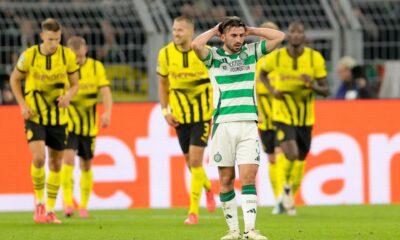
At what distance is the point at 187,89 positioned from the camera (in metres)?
15.5

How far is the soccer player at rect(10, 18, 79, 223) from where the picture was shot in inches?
590

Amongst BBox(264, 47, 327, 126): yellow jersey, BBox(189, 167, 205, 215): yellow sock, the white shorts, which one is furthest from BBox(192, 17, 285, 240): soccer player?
BBox(264, 47, 327, 126): yellow jersey

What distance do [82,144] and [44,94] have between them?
2485mm

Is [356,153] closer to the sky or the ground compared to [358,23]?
closer to the ground

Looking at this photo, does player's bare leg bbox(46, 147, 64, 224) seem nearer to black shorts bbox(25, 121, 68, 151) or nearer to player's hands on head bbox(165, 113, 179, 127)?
black shorts bbox(25, 121, 68, 151)

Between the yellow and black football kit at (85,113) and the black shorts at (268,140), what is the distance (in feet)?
8.09

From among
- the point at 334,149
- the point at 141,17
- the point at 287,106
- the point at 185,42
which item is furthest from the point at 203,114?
the point at 141,17

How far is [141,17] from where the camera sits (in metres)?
21.2

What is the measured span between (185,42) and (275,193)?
3556 mm

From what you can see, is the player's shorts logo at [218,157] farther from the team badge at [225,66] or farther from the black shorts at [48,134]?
the black shorts at [48,134]

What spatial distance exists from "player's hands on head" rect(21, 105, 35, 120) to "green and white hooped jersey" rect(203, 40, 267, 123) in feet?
11.6

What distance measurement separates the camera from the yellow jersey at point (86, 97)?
691 inches

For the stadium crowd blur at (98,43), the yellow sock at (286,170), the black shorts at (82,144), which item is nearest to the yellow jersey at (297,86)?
the yellow sock at (286,170)

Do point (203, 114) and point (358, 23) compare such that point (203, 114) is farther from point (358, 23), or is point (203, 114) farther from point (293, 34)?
point (358, 23)
